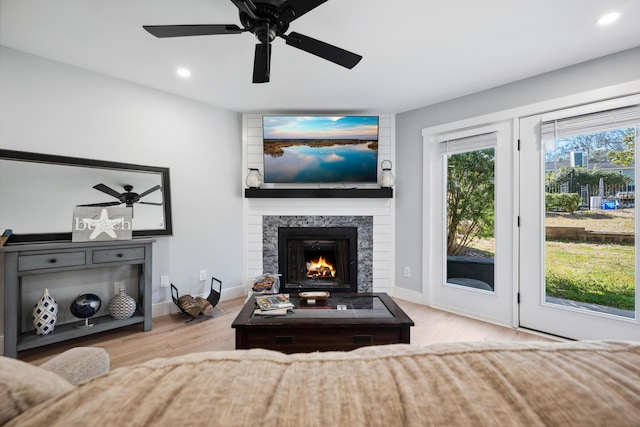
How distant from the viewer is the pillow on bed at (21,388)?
1.23 ft

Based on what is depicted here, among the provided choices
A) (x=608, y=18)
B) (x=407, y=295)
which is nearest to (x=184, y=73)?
(x=608, y=18)

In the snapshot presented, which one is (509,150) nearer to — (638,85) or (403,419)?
(638,85)

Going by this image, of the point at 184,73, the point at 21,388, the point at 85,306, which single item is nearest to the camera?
the point at 21,388

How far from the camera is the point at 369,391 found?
399 mm

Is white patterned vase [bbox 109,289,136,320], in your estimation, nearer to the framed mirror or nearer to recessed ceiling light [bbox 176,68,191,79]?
the framed mirror

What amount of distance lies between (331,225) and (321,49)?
223 cm

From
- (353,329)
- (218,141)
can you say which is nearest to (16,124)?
(218,141)

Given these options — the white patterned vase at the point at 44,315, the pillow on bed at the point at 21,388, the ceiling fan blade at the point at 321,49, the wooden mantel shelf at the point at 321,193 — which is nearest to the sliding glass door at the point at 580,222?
the wooden mantel shelf at the point at 321,193

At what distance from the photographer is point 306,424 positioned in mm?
344

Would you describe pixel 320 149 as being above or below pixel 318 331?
above

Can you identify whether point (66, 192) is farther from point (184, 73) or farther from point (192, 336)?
point (192, 336)

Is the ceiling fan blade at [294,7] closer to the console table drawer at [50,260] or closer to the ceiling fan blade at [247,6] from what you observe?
the ceiling fan blade at [247,6]

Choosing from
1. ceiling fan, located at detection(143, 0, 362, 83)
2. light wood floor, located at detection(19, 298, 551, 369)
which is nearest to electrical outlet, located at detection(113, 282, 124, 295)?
light wood floor, located at detection(19, 298, 551, 369)

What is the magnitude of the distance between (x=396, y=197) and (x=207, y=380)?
3540 millimetres
